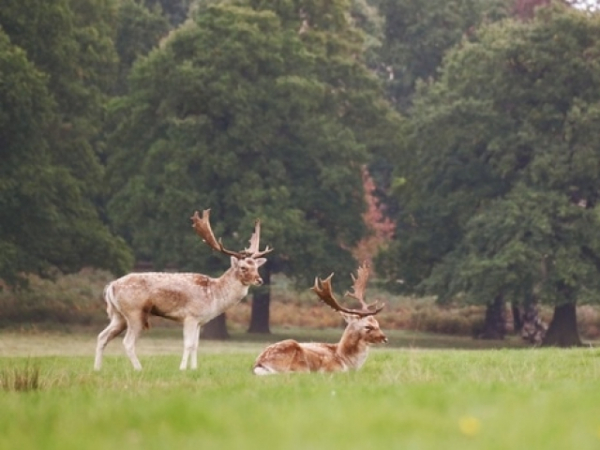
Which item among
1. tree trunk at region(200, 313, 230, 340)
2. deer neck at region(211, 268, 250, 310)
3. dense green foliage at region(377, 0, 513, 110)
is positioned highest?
dense green foliage at region(377, 0, 513, 110)

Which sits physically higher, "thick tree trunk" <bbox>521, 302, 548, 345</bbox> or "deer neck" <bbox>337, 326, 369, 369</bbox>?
"deer neck" <bbox>337, 326, 369, 369</bbox>

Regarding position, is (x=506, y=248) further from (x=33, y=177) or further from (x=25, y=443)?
(x=25, y=443)

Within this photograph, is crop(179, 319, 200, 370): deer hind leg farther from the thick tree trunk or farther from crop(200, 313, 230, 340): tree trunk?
the thick tree trunk

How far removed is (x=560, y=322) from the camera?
3700 cm

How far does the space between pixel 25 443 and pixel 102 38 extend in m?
32.3

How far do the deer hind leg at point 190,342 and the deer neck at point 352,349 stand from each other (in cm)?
214

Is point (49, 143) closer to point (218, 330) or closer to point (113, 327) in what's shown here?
point (218, 330)

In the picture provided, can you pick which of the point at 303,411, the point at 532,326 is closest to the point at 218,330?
the point at 532,326

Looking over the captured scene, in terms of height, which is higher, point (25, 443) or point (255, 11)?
point (255, 11)

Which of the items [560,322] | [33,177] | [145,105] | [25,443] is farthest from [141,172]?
[25,443]

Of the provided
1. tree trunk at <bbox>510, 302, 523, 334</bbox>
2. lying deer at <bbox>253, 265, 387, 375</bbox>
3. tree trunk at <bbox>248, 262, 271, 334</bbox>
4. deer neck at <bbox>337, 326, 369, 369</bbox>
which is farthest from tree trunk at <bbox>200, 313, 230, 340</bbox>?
deer neck at <bbox>337, 326, 369, 369</bbox>

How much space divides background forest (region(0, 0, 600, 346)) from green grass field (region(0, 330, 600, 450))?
21.4m

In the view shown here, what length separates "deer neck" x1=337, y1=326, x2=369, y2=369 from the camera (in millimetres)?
15141

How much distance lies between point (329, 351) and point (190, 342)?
2.35m
